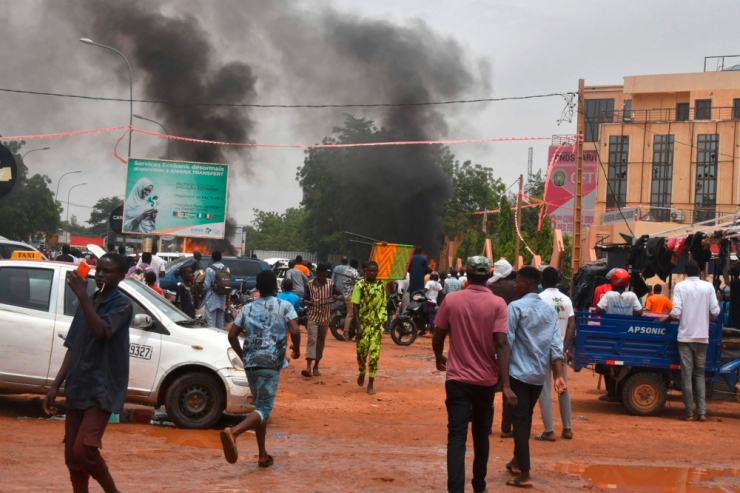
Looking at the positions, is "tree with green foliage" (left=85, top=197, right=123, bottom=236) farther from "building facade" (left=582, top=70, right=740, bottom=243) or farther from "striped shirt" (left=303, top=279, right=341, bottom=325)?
"striped shirt" (left=303, top=279, right=341, bottom=325)

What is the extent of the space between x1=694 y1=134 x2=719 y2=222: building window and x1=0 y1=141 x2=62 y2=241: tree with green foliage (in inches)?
1515

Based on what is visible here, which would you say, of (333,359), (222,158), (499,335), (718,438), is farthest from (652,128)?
(499,335)

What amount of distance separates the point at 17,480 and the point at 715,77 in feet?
166

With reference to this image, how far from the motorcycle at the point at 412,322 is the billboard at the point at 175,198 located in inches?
344

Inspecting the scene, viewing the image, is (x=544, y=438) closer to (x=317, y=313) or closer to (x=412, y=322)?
(x=317, y=313)

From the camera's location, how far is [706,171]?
4888cm

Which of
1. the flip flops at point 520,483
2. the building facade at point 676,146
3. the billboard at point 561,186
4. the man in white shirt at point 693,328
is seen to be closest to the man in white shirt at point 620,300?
the man in white shirt at point 693,328

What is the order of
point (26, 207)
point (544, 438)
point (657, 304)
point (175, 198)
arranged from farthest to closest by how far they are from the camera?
point (26, 207) → point (175, 198) → point (657, 304) → point (544, 438)

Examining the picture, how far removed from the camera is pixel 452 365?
18.4 ft

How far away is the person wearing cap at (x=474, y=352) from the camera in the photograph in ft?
18.1

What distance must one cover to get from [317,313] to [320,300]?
0.21 metres

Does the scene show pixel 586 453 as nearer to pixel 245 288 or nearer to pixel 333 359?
pixel 333 359

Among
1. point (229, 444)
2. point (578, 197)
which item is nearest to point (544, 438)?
point (229, 444)

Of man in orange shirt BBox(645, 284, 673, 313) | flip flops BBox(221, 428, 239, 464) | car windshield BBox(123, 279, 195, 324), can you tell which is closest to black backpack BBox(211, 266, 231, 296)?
car windshield BBox(123, 279, 195, 324)
